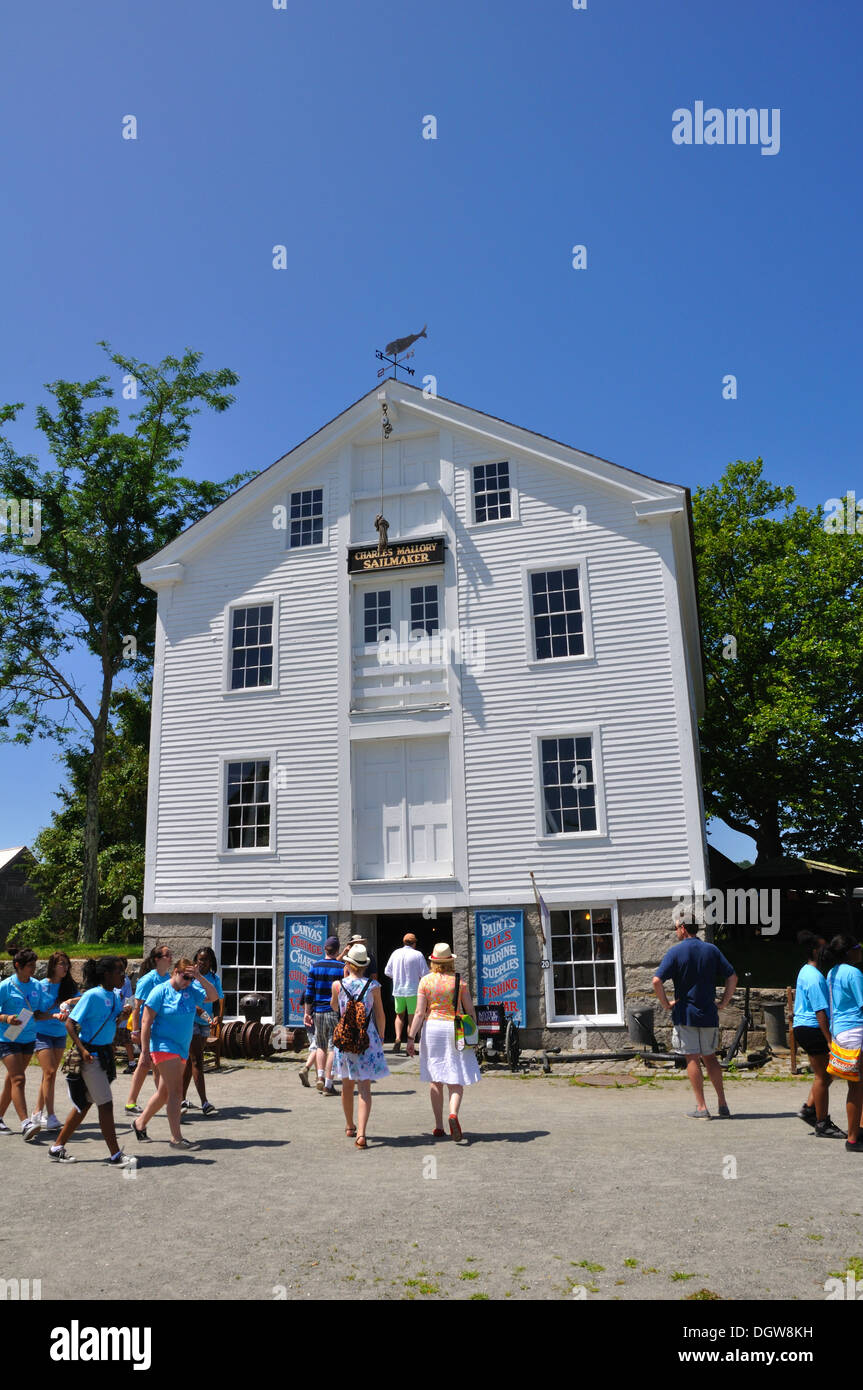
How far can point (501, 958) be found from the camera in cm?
1705

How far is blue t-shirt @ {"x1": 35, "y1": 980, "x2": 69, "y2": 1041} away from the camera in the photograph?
9836 millimetres

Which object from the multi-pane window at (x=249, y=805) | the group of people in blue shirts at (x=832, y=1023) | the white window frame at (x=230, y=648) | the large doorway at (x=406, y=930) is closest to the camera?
the group of people in blue shirts at (x=832, y=1023)

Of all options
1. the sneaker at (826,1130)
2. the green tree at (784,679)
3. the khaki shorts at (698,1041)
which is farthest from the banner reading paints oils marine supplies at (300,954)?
the green tree at (784,679)

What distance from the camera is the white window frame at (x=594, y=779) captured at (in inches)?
668

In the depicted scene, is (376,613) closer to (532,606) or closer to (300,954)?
(532,606)

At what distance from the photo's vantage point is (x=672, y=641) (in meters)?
17.3

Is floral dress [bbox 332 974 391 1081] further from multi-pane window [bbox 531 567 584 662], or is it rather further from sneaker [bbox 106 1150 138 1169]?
multi-pane window [bbox 531 567 584 662]

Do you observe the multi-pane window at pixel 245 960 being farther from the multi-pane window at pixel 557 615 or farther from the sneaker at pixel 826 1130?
the sneaker at pixel 826 1130

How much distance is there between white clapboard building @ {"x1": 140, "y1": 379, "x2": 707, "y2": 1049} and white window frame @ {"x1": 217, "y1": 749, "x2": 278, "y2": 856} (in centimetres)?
5

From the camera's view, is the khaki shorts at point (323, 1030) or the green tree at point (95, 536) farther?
the green tree at point (95, 536)

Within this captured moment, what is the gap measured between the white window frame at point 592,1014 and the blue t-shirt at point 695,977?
253 inches

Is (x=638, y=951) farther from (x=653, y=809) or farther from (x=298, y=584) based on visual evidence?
(x=298, y=584)

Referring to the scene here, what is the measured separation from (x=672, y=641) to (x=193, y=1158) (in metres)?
11.8
